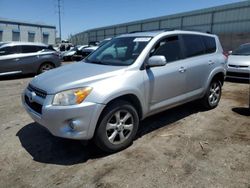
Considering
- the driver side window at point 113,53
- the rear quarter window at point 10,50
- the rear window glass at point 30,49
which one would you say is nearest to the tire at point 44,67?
the rear window glass at point 30,49

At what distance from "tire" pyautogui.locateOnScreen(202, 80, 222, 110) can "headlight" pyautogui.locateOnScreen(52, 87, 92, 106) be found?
3.20 metres

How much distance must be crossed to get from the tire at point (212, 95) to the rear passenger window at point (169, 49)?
4.49 ft

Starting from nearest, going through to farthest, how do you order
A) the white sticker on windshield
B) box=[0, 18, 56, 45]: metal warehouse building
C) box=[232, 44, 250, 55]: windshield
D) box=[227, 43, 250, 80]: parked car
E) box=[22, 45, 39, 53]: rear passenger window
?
the white sticker on windshield → box=[227, 43, 250, 80]: parked car → box=[232, 44, 250, 55]: windshield → box=[22, 45, 39, 53]: rear passenger window → box=[0, 18, 56, 45]: metal warehouse building

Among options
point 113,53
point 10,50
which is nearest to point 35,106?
point 113,53

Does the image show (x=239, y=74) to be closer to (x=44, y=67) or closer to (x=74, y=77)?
(x=74, y=77)

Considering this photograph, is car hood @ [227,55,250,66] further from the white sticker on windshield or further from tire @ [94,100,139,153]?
tire @ [94,100,139,153]

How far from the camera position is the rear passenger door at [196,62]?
5.00m

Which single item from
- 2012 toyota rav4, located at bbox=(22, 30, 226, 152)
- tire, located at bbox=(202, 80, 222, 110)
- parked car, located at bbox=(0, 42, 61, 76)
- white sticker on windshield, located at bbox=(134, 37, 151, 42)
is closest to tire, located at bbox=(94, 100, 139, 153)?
2012 toyota rav4, located at bbox=(22, 30, 226, 152)

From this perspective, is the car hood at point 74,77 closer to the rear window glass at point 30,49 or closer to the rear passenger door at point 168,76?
the rear passenger door at point 168,76

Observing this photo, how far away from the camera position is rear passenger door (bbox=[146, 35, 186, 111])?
4234 millimetres

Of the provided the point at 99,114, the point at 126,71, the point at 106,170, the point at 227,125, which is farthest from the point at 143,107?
the point at 227,125

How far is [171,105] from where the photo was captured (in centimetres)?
470

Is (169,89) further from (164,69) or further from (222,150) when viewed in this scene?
(222,150)

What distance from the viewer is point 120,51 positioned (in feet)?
15.1
